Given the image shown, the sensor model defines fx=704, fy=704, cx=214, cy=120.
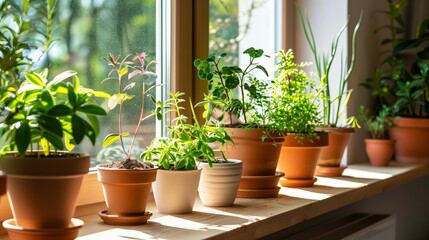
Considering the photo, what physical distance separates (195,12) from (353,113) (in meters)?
1.12

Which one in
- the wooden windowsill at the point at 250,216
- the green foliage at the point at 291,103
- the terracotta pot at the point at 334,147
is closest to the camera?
the wooden windowsill at the point at 250,216

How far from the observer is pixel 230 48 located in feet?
8.48

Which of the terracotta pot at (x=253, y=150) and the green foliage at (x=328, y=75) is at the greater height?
the green foliage at (x=328, y=75)

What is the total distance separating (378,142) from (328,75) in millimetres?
380

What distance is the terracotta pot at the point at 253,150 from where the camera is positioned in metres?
2.08

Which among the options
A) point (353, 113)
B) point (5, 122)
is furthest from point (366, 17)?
point (5, 122)

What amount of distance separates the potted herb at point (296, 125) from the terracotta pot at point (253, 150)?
11 centimetres

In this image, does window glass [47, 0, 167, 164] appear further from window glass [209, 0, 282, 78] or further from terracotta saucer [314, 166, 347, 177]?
terracotta saucer [314, 166, 347, 177]

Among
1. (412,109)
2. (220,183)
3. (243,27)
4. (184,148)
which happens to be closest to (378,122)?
(412,109)

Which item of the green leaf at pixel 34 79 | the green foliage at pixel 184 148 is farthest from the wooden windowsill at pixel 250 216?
the green leaf at pixel 34 79

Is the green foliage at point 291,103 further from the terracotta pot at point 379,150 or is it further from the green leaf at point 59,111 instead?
the green leaf at point 59,111

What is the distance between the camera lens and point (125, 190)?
1.62 metres

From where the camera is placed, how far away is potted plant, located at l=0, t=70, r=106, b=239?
1.30 metres

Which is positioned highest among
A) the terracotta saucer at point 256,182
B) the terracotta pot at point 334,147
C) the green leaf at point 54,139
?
the green leaf at point 54,139
